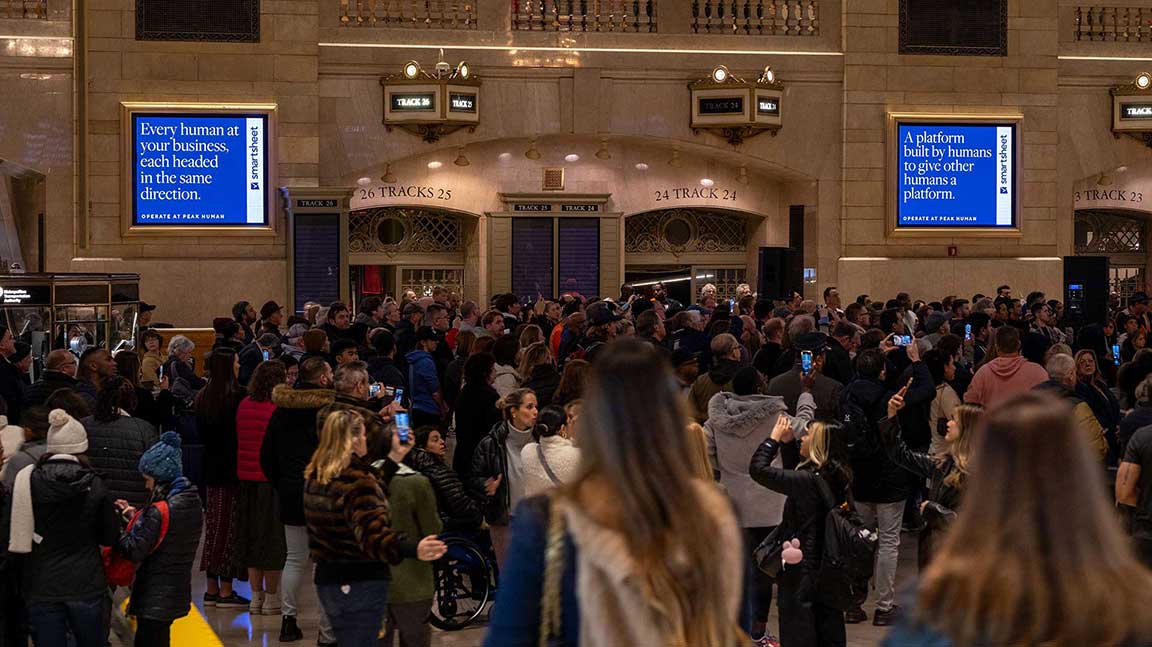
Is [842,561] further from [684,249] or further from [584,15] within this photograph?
[684,249]

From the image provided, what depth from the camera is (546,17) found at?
21688 millimetres

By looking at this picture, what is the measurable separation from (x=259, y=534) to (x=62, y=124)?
1219 cm

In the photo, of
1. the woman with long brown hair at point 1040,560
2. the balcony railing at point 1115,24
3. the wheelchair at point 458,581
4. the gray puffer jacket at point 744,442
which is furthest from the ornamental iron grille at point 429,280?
the woman with long brown hair at point 1040,560

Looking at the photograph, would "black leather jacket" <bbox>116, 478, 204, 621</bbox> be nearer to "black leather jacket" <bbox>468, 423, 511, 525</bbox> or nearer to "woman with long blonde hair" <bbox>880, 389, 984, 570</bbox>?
"black leather jacket" <bbox>468, 423, 511, 525</bbox>

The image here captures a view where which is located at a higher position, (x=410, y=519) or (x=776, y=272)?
(x=776, y=272)

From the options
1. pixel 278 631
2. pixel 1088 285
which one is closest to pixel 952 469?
pixel 278 631

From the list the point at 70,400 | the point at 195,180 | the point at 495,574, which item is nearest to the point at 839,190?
the point at 195,180

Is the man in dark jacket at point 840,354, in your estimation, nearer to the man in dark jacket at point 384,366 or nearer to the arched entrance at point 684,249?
the man in dark jacket at point 384,366

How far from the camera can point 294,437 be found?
27.9 feet

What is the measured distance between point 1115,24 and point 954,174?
366 cm

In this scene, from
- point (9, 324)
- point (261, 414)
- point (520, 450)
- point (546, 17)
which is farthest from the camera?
point (546, 17)

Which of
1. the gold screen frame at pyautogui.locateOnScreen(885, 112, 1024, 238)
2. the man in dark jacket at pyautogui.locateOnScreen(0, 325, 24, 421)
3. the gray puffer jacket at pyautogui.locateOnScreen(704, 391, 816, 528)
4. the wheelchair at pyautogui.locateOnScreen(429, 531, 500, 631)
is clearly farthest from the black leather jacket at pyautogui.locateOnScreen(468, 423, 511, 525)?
the gold screen frame at pyautogui.locateOnScreen(885, 112, 1024, 238)

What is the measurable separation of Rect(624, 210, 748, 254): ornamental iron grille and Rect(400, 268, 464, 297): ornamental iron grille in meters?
2.50

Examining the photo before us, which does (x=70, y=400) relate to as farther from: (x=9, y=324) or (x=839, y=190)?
(x=839, y=190)
